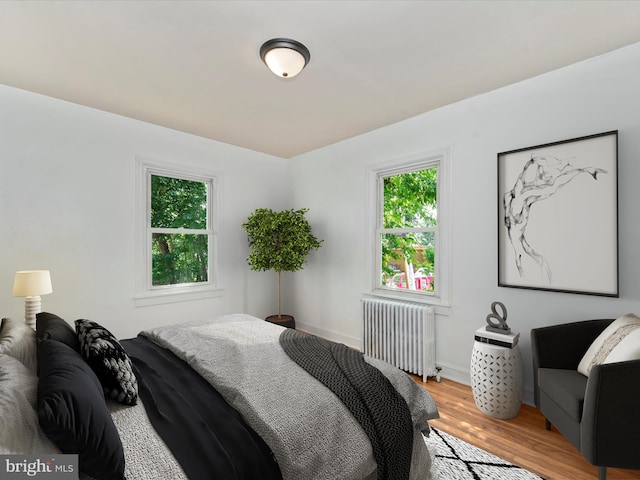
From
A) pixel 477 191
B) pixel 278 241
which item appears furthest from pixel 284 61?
pixel 278 241

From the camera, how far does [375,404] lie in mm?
1429

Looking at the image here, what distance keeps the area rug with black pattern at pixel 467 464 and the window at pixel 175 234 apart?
9.90ft

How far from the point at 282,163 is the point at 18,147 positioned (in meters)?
2.94

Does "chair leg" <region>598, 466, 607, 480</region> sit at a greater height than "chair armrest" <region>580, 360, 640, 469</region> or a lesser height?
lesser

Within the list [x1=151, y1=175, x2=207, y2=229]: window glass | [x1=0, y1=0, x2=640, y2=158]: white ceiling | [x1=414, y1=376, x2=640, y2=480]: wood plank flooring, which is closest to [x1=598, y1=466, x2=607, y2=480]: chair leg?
[x1=414, y1=376, x2=640, y2=480]: wood plank flooring

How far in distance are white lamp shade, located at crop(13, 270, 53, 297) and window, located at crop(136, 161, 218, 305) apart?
930 mm

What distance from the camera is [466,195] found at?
2.95 metres

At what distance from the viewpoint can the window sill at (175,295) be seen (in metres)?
3.45

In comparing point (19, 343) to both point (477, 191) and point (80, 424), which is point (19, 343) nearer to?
point (80, 424)

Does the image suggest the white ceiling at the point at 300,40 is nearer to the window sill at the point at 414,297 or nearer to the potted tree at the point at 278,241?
the potted tree at the point at 278,241

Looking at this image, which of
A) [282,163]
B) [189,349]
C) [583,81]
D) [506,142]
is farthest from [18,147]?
[583,81]

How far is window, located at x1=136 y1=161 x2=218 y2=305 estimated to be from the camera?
138 inches

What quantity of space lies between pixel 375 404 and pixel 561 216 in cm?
206

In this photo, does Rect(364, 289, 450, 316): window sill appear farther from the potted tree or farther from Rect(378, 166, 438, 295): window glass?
the potted tree
